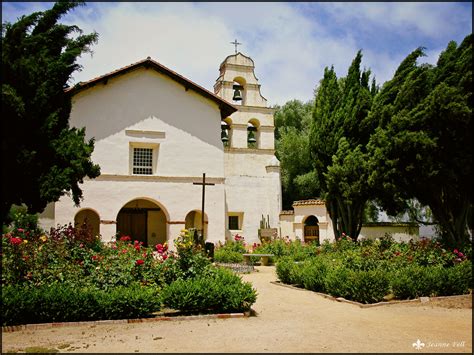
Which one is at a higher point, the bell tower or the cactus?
the bell tower

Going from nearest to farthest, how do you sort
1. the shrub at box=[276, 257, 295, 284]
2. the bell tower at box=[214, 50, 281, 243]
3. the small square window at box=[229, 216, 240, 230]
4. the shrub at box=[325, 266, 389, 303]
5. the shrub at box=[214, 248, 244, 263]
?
the shrub at box=[325, 266, 389, 303], the shrub at box=[276, 257, 295, 284], the shrub at box=[214, 248, 244, 263], the bell tower at box=[214, 50, 281, 243], the small square window at box=[229, 216, 240, 230]

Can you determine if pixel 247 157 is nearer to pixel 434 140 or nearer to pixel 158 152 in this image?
pixel 158 152

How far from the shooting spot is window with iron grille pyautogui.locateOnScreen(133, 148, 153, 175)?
70.9 ft

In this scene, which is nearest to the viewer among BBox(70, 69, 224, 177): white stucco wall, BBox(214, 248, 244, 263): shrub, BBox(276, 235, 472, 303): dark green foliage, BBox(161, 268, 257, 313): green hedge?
BBox(161, 268, 257, 313): green hedge

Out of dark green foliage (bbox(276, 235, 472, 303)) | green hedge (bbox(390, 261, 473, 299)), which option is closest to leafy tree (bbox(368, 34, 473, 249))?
dark green foliage (bbox(276, 235, 472, 303))

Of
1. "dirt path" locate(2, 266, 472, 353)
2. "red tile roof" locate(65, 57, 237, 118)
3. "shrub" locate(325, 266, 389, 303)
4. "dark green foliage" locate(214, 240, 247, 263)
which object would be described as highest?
"red tile roof" locate(65, 57, 237, 118)

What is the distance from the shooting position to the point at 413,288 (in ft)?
35.6

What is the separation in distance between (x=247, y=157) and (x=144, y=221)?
679cm

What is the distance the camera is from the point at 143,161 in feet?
71.4

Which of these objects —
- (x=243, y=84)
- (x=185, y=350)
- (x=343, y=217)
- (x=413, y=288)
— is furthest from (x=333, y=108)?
(x=185, y=350)

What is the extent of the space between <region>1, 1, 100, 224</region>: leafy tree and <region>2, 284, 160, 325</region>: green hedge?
242 centimetres

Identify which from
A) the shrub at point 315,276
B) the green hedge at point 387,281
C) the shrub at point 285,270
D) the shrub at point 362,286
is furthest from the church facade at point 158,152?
the shrub at point 362,286

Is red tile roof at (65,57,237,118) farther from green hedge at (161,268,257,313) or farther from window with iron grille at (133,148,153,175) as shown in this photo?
green hedge at (161,268,257,313)

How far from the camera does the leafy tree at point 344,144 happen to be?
17141 mm
